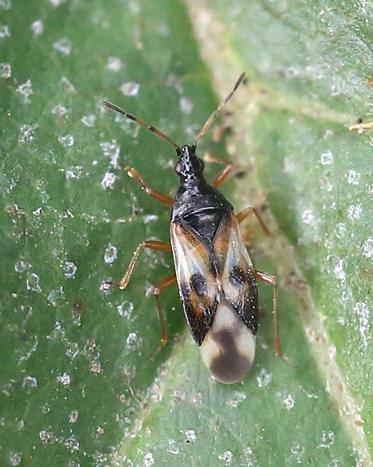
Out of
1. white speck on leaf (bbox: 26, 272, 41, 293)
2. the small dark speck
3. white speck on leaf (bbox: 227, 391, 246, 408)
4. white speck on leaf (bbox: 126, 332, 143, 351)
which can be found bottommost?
white speck on leaf (bbox: 227, 391, 246, 408)

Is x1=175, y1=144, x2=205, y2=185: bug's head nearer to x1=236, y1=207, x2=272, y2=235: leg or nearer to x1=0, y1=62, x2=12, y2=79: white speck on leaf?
x1=236, y1=207, x2=272, y2=235: leg

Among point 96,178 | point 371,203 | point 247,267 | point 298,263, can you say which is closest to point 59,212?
point 96,178

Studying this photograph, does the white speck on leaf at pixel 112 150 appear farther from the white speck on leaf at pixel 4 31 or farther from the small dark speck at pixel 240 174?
the white speck on leaf at pixel 4 31

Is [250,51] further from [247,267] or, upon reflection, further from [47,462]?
[47,462]

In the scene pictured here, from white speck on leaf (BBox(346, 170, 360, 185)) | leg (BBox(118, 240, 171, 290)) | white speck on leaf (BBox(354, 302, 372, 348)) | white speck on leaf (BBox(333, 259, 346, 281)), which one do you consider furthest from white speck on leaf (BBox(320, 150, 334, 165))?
leg (BBox(118, 240, 171, 290))

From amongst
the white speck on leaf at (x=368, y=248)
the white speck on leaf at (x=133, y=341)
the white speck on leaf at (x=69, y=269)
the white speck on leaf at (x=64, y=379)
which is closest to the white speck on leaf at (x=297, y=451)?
the white speck on leaf at (x=133, y=341)
